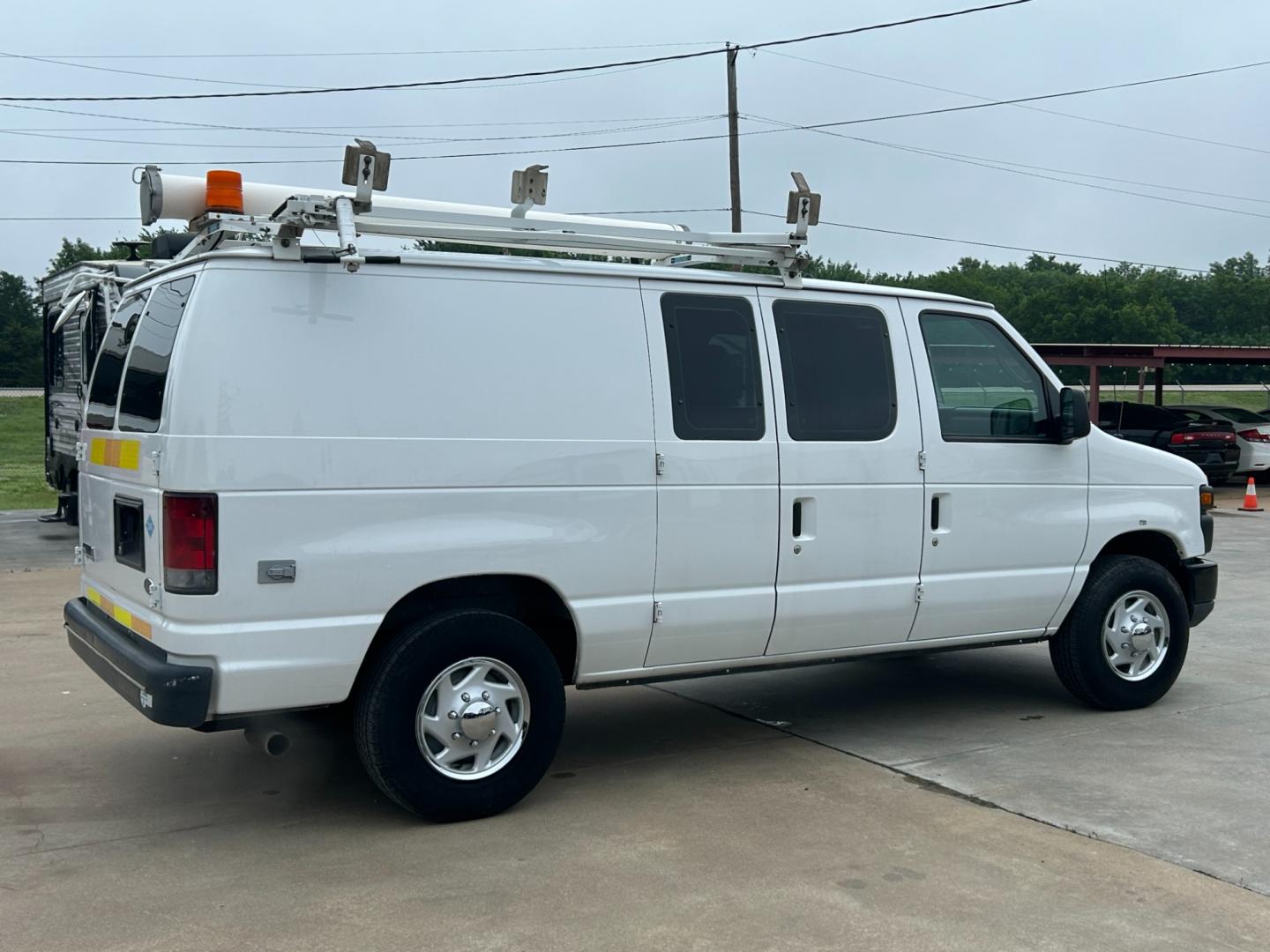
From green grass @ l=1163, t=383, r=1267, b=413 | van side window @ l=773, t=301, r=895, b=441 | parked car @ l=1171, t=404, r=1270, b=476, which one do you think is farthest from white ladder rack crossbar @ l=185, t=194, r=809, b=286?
green grass @ l=1163, t=383, r=1267, b=413

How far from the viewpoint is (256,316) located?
4664mm

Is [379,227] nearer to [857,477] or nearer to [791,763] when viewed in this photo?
[857,477]

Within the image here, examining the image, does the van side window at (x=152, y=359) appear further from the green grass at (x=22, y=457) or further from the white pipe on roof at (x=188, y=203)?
the green grass at (x=22, y=457)

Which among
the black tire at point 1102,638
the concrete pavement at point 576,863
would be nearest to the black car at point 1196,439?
the black tire at point 1102,638

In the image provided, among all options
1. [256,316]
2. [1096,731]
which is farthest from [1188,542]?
[256,316]

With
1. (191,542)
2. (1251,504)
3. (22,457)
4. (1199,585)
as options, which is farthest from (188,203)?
(22,457)

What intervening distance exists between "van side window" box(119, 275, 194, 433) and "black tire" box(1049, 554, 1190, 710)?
15.2ft

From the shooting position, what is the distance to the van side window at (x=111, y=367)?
5352 mm

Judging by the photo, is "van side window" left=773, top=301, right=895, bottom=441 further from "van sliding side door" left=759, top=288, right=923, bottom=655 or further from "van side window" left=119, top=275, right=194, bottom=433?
"van side window" left=119, top=275, right=194, bottom=433

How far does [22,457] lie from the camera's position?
3094cm

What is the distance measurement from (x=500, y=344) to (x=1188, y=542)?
4.20 meters

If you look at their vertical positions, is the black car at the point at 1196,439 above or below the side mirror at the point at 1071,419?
below

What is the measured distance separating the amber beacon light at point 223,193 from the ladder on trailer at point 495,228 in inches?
1.0

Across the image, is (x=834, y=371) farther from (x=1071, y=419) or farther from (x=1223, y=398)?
(x=1223, y=398)
